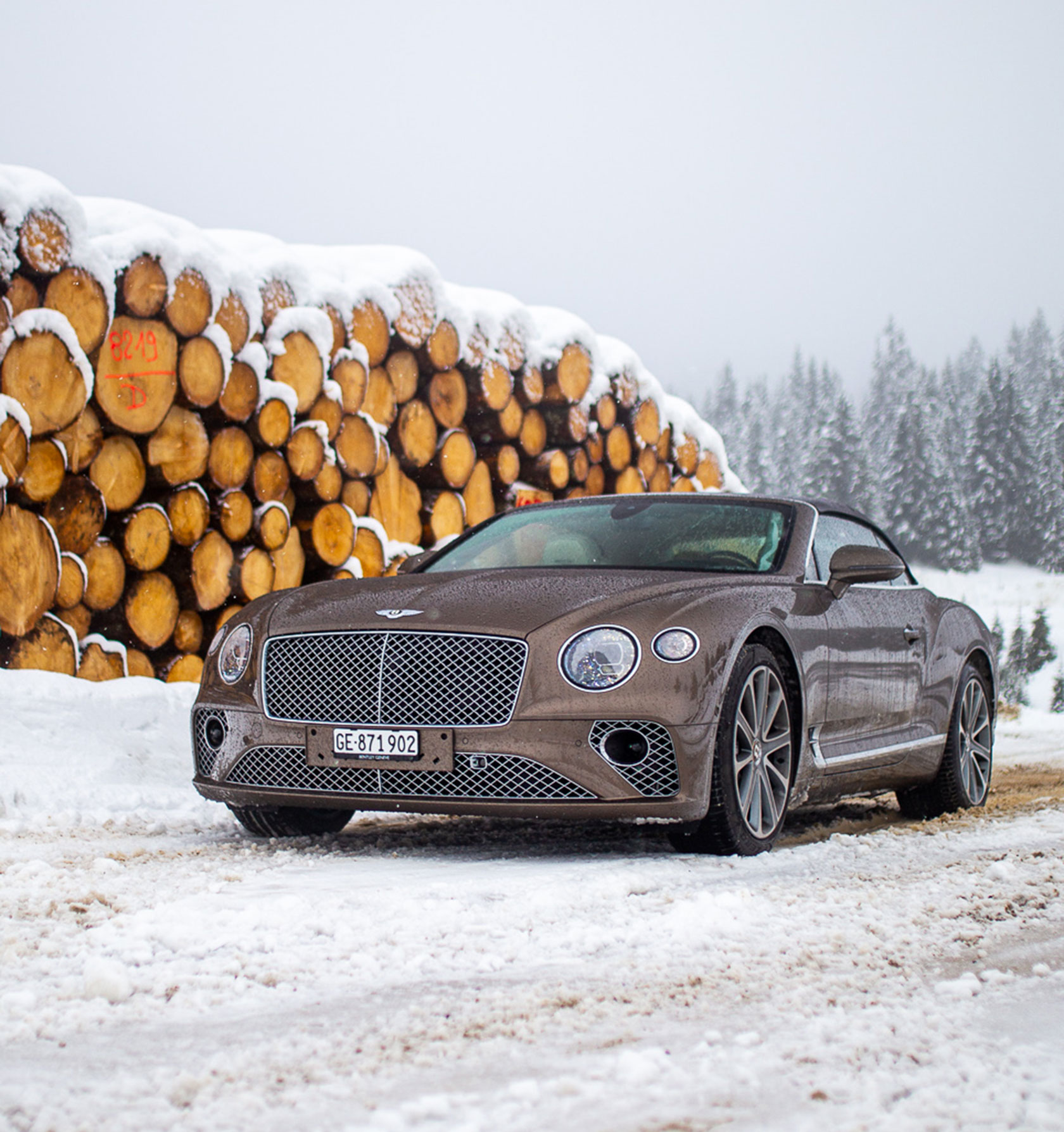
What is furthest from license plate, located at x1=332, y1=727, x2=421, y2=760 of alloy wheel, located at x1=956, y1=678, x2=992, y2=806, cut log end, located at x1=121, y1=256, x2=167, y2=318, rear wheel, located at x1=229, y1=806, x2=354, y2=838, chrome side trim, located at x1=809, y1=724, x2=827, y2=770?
cut log end, located at x1=121, y1=256, x2=167, y2=318

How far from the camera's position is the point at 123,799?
5.55 metres

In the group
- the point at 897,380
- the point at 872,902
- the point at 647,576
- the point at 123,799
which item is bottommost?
the point at 123,799

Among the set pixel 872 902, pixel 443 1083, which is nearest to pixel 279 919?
pixel 443 1083

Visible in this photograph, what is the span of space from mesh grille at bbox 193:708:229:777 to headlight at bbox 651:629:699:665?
1.52 metres

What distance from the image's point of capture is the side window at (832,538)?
521 centimetres

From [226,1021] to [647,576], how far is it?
2.48 meters

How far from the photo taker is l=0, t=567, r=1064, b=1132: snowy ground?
1.93 meters

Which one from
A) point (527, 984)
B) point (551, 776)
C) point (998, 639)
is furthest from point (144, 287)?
point (998, 639)

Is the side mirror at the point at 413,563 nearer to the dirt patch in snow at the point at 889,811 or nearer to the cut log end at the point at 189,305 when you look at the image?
the dirt patch in snow at the point at 889,811

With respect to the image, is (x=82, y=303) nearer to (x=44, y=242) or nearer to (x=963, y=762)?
(x=44, y=242)

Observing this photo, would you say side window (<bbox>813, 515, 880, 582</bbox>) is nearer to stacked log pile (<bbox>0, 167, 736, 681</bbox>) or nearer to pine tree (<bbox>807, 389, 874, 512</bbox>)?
stacked log pile (<bbox>0, 167, 736, 681</bbox>)

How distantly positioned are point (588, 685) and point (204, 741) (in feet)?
4.90

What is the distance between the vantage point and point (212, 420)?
8477 millimetres

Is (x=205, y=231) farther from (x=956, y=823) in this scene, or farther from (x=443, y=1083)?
(x=443, y=1083)
